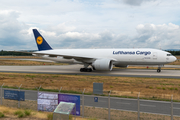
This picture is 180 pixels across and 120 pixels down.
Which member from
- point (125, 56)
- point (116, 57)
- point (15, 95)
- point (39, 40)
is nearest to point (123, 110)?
point (15, 95)

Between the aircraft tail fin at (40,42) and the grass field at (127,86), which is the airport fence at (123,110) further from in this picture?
the aircraft tail fin at (40,42)

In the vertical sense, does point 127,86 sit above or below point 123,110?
below

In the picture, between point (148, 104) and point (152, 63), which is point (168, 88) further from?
point (152, 63)

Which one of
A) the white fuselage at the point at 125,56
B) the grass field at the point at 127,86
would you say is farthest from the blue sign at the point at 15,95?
the white fuselage at the point at 125,56

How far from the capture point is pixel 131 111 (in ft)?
32.5

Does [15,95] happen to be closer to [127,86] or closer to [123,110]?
[123,110]

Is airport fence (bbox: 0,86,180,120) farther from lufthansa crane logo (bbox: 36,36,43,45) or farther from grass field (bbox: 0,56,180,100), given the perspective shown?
lufthansa crane logo (bbox: 36,36,43,45)

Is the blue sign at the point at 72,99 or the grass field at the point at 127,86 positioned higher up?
the blue sign at the point at 72,99

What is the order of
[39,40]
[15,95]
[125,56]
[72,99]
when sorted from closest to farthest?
[72,99] → [15,95] → [125,56] → [39,40]

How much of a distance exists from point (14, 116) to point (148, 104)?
9.15 meters

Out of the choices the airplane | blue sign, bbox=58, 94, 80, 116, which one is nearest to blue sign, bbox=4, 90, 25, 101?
blue sign, bbox=58, 94, 80, 116

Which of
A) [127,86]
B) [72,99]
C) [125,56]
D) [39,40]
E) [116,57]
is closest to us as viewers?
[72,99]

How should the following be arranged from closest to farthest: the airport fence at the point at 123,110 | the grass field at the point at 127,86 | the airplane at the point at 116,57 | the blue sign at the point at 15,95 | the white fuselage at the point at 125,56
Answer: the airport fence at the point at 123,110 < the blue sign at the point at 15,95 < the grass field at the point at 127,86 < the airplane at the point at 116,57 < the white fuselage at the point at 125,56

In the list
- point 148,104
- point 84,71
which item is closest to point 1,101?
point 148,104
